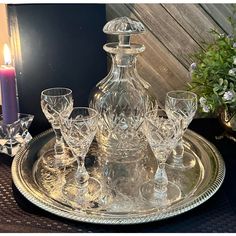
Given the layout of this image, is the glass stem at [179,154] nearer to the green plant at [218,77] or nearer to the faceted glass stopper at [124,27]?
the green plant at [218,77]

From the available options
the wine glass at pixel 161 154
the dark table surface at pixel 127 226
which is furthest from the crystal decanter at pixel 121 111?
the dark table surface at pixel 127 226

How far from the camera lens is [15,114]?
900 millimetres

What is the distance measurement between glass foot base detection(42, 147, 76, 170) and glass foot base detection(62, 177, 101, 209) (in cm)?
7

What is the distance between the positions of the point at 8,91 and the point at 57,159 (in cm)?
19

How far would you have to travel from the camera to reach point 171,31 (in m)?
1.01

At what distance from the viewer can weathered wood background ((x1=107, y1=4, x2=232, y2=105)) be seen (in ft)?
3.25

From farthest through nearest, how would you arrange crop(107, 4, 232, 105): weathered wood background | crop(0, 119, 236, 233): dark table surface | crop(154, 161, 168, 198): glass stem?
crop(107, 4, 232, 105): weathered wood background, crop(154, 161, 168, 198): glass stem, crop(0, 119, 236, 233): dark table surface

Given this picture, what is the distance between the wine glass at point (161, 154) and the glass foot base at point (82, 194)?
0.29ft

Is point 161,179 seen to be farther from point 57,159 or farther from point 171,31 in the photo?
point 171,31

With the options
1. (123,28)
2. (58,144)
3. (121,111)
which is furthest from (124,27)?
(58,144)

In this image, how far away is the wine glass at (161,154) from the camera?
72 centimetres

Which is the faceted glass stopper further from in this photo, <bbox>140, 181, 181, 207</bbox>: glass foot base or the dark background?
<bbox>140, 181, 181, 207</bbox>: glass foot base

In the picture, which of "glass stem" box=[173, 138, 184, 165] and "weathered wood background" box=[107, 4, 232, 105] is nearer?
"glass stem" box=[173, 138, 184, 165]

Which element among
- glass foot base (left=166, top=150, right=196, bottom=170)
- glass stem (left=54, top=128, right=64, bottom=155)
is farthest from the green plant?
glass stem (left=54, top=128, right=64, bottom=155)
